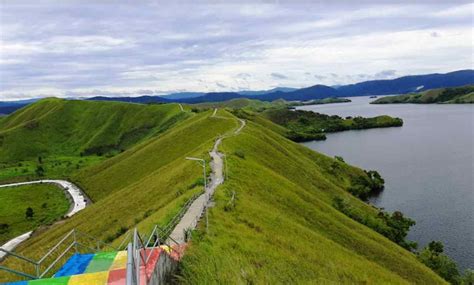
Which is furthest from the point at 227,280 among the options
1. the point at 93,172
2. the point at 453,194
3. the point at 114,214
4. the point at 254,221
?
the point at 93,172

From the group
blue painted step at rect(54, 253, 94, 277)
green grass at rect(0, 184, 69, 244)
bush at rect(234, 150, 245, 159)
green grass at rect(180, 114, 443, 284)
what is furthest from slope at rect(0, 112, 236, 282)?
blue painted step at rect(54, 253, 94, 277)

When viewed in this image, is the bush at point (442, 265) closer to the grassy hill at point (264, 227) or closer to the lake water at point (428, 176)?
the grassy hill at point (264, 227)

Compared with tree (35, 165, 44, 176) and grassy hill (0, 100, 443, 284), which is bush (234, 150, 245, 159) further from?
tree (35, 165, 44, 176)

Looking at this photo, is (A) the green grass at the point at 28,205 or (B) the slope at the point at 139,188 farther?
(A) the green grass at the point at 28,205

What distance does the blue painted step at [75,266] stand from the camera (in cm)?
1376

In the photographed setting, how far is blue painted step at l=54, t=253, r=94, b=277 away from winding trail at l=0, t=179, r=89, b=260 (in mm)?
58081

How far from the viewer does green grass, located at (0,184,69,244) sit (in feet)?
278

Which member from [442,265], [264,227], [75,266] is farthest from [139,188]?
[75,266]

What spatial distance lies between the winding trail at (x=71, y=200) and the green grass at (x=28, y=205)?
1.68m

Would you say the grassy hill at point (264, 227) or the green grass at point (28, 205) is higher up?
the grassy hill at point (264, 227)

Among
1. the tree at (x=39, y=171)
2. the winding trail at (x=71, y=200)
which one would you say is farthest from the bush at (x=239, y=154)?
the tree at (x=39, y=171)

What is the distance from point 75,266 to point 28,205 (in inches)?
3934

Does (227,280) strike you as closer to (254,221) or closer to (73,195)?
(254,221)

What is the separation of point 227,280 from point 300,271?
34.3ft
